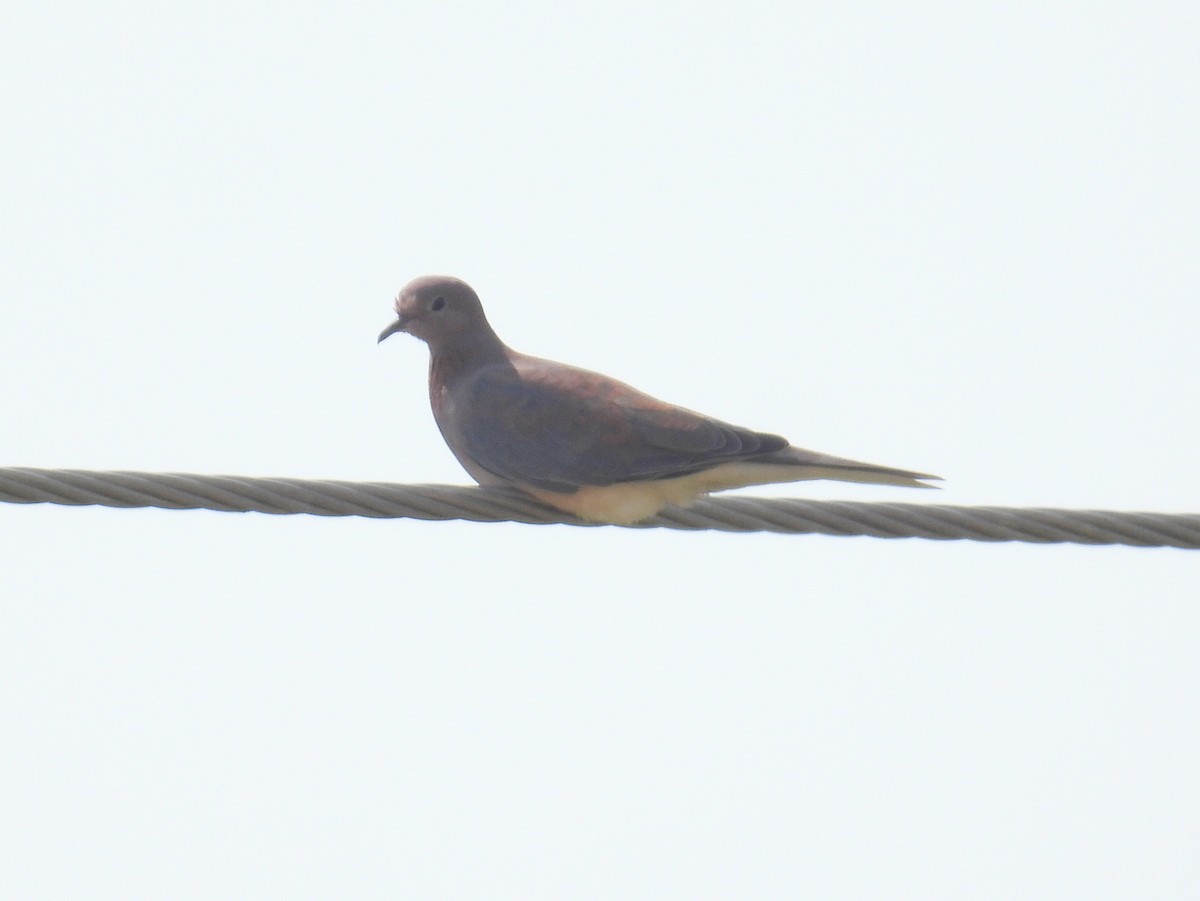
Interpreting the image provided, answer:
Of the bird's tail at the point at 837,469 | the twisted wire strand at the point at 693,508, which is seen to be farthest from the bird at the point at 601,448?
the twisted wire strand at the point at 693,508

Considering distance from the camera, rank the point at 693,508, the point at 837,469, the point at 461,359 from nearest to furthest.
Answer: the point at 693,508
the point at 837,469
the point at 461,359

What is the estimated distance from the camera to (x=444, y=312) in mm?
6703

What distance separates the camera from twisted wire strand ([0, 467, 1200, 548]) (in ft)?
15.5

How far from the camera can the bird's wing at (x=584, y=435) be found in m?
5.96

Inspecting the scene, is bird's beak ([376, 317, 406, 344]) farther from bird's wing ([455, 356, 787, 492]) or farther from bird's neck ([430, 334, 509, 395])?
bird's wing ([455, 356, 787, 492])

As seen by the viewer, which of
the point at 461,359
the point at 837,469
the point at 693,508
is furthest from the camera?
the point at 461,359

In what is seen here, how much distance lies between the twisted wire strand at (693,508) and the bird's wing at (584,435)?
60 centimetres

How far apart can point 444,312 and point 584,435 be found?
0.89 meters

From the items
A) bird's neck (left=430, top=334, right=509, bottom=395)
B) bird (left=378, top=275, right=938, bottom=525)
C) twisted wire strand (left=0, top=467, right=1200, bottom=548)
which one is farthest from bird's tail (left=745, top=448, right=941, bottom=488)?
bird's neck (left=430, top=334, right=509, bottom=395)

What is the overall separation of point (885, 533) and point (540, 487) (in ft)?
4.61

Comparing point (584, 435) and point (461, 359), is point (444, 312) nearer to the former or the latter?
point (461, 359)

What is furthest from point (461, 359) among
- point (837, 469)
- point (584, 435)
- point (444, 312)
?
point (837, 469)

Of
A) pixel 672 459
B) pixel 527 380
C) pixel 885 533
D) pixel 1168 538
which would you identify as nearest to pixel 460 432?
pixel 527 380

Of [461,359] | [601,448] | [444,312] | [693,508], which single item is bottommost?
[693,508]
